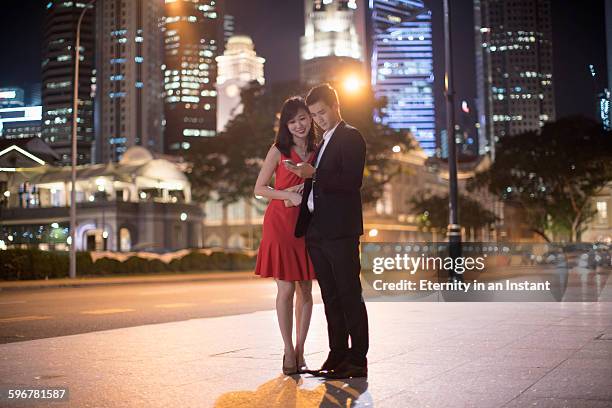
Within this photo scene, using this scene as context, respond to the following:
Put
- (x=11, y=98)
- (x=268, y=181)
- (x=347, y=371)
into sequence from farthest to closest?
(x=11, y=98) < (x=268, y=181) < (x=347, y=371)

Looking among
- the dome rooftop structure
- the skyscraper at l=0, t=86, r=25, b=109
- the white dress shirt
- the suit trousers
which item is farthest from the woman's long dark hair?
the dome rooftop structure

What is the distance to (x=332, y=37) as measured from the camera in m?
148

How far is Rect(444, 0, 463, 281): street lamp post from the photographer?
1827 centimetres

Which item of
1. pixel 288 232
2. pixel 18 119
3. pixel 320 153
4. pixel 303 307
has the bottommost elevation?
pixel 303 307

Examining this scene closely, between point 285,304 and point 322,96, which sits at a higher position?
point 322,96

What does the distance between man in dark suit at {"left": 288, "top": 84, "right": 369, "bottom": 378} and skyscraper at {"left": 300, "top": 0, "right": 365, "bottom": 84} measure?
462 ft

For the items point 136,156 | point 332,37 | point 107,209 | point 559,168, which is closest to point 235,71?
point 332,37

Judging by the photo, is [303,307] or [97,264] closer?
[303,307]

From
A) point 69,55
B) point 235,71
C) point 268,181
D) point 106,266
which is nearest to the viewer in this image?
point 268,181

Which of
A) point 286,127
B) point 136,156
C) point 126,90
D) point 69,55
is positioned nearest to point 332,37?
point 126,90

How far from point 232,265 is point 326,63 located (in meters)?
105

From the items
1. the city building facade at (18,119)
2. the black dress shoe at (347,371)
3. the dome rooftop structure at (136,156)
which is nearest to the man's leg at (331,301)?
the black dress shoe at (347,371)

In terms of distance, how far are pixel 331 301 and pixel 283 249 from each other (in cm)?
51

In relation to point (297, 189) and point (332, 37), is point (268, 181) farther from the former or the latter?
point (332, 37)
